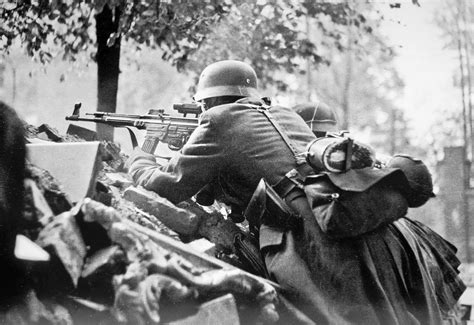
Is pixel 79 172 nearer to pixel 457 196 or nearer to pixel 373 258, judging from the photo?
pixel 373 258

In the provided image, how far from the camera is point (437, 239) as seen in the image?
4.23 metres

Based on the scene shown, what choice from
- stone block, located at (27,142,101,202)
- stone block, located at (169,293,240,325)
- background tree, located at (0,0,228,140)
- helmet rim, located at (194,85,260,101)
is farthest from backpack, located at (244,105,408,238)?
background tree, located at (0,0,228,140)

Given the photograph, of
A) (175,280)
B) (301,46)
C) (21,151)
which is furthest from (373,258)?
(301,46)

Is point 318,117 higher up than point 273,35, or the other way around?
point 273,35

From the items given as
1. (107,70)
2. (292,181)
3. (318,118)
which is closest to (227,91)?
(292,181)

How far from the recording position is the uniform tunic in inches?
125

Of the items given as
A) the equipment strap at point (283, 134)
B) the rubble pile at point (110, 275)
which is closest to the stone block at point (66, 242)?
the rubble pile at point (110, 275)

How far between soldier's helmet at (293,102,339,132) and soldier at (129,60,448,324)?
7.49 ft

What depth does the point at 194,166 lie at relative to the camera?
364 centimetres

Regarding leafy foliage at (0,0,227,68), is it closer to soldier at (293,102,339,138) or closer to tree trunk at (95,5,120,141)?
tree trunk at (95,5,120,141)

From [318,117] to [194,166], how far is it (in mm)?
2897

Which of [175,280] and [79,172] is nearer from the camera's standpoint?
[175,280]

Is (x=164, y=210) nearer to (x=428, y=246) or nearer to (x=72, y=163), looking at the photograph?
(x=72, y=163)

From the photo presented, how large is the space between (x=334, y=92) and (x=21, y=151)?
14033mm
